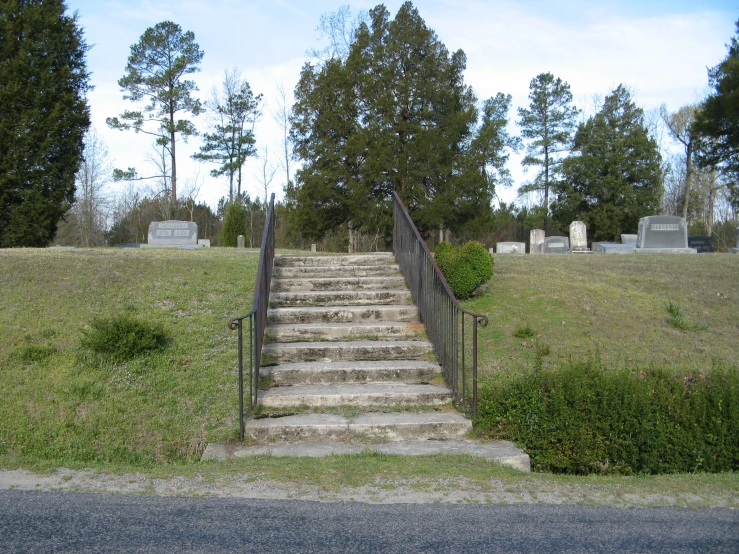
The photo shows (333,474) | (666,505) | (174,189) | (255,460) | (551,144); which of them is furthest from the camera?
(551,144)

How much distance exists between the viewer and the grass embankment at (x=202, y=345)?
4891mm

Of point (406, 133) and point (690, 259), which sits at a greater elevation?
point (406, 133)

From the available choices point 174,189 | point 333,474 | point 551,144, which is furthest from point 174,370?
point 551,144

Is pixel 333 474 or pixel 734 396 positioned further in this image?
pixel 734 396

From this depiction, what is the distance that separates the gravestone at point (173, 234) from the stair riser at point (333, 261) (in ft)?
28.7

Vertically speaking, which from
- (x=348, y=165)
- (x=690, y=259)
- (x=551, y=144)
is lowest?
(x=690, y=259)

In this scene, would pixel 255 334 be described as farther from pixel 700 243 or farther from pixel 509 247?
pixel 509 247

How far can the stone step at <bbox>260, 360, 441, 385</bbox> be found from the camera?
258 inches

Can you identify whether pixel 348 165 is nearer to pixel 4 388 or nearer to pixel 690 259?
pixel 690 259

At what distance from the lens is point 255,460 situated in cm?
496

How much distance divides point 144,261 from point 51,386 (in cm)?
429

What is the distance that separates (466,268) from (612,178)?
3600cm

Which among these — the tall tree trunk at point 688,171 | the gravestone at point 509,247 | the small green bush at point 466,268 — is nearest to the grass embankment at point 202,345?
the small green bush at point 466,268

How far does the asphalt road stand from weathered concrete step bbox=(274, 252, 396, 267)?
5901 mm
